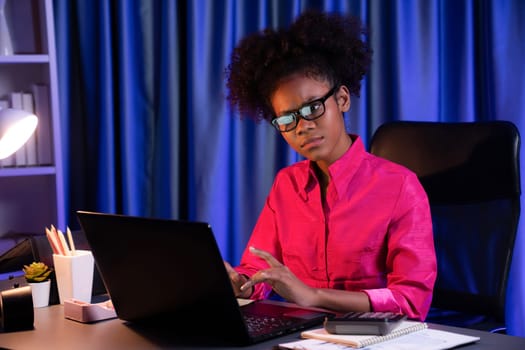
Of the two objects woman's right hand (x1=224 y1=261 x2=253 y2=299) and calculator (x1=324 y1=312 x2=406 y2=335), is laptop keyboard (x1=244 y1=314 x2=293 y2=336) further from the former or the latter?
woman's right hand (x1=224 y1=261 x2=253 y2=299)

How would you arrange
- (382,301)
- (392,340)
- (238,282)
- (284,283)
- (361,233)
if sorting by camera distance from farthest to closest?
(361,233) → (238,282) → (382,301) → (284,283) → (392,340)

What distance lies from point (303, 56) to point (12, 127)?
27.9 inches

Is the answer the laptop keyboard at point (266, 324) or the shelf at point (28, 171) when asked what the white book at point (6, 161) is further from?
the laptop keyboard at point (266, 324)

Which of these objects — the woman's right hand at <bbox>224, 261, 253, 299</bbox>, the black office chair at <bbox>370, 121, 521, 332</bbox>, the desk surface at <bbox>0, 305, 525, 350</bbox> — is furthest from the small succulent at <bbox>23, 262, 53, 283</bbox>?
the black office chair at <bbox>370, 121, 521, 332</bbox>

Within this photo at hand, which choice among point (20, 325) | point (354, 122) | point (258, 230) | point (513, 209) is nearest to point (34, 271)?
point (20, 325)

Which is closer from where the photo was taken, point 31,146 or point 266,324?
point 266,324

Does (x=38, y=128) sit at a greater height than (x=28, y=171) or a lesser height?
greater

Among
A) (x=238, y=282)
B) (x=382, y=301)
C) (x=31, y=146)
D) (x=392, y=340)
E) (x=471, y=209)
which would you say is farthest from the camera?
(x=31, y=146)

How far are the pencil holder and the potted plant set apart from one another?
0.09 feet

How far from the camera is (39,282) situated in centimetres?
169

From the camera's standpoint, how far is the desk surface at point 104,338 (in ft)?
4.32

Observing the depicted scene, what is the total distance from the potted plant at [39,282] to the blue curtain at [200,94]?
1.21 meters

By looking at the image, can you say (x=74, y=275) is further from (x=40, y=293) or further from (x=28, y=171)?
(x=28, y=171)

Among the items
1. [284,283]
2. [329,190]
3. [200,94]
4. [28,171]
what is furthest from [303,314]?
[200,94]
